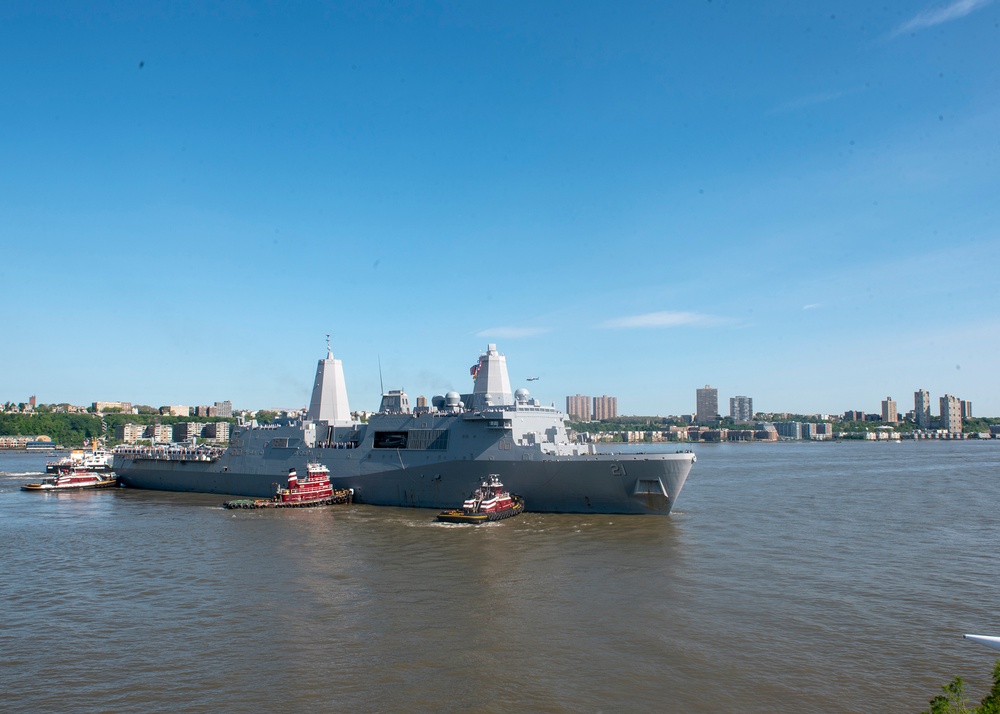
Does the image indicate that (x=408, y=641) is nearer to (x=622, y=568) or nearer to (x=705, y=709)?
(x=705, y=709)

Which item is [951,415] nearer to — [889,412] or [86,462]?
[889,412]

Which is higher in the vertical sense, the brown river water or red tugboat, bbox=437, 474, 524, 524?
red tugboat, bbox=437, 474, 524, 524

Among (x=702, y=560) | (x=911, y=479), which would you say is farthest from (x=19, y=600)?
(x=911, y=479)

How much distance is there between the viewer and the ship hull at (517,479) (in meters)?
28.4

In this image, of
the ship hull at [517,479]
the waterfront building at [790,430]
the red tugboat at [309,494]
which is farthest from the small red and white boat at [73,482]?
the waterfront building at [790,430]

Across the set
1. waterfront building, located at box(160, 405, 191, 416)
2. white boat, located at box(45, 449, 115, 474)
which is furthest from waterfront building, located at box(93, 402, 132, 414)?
white boat, located at box(45, 449, 115, 474)

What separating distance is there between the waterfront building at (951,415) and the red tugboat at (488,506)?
179 metres

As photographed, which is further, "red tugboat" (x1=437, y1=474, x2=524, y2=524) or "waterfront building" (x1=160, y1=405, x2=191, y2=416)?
"waterfront building" (x1=160, y1=405, x2=191, y2=416)

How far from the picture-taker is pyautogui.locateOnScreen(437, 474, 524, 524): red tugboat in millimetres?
28545

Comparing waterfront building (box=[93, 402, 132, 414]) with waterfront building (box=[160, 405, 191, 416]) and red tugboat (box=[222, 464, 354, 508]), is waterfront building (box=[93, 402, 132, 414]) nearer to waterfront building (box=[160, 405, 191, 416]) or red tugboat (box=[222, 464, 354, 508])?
waterfront building (box=[160, 405, 191, 416])

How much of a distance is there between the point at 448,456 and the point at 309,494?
29.4ft

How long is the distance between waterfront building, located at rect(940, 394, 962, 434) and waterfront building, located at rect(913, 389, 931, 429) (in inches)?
276

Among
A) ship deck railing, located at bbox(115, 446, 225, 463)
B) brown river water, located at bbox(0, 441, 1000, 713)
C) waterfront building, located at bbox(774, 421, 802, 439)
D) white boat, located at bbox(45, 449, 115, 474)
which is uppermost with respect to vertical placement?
ship deck railing, located at bbox(115, 446, 225, 463)

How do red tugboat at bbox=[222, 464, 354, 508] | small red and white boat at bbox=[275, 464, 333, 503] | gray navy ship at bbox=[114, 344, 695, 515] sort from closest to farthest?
1. gray navy ship at bbox=[114, 344, 695, 515]
2. red tugboat at bbox=[222, 464, 354, 508]
3. small red and white boat at bbox=[275, 464, 333, 503]
